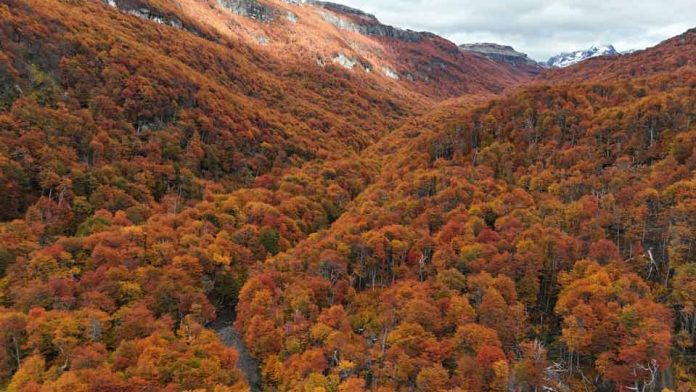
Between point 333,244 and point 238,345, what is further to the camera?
point 333,244

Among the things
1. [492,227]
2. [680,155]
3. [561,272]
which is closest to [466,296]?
[561,272]

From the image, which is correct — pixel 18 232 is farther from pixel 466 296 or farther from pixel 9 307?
pixel 466 296

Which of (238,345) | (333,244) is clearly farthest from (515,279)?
(238,345)

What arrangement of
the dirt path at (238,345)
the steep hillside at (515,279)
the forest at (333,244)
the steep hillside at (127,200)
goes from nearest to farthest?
the steep hillside at (515,279), the forest at (333,244), the steep hillside at (127,200), the dirt path at (238,345)

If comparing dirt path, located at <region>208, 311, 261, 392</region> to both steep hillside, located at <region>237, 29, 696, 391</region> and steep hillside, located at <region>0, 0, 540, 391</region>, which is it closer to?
steep hillside, located at <region>0, 0, 540, 391</region>

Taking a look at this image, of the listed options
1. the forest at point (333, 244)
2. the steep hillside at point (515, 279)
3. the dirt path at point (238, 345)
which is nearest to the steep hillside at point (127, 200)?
the forest at point (333, 244)

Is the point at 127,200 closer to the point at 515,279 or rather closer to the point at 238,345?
the point at 238,345

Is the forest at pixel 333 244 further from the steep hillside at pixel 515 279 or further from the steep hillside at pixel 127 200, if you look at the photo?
the steep hillside at pixel 127 200
